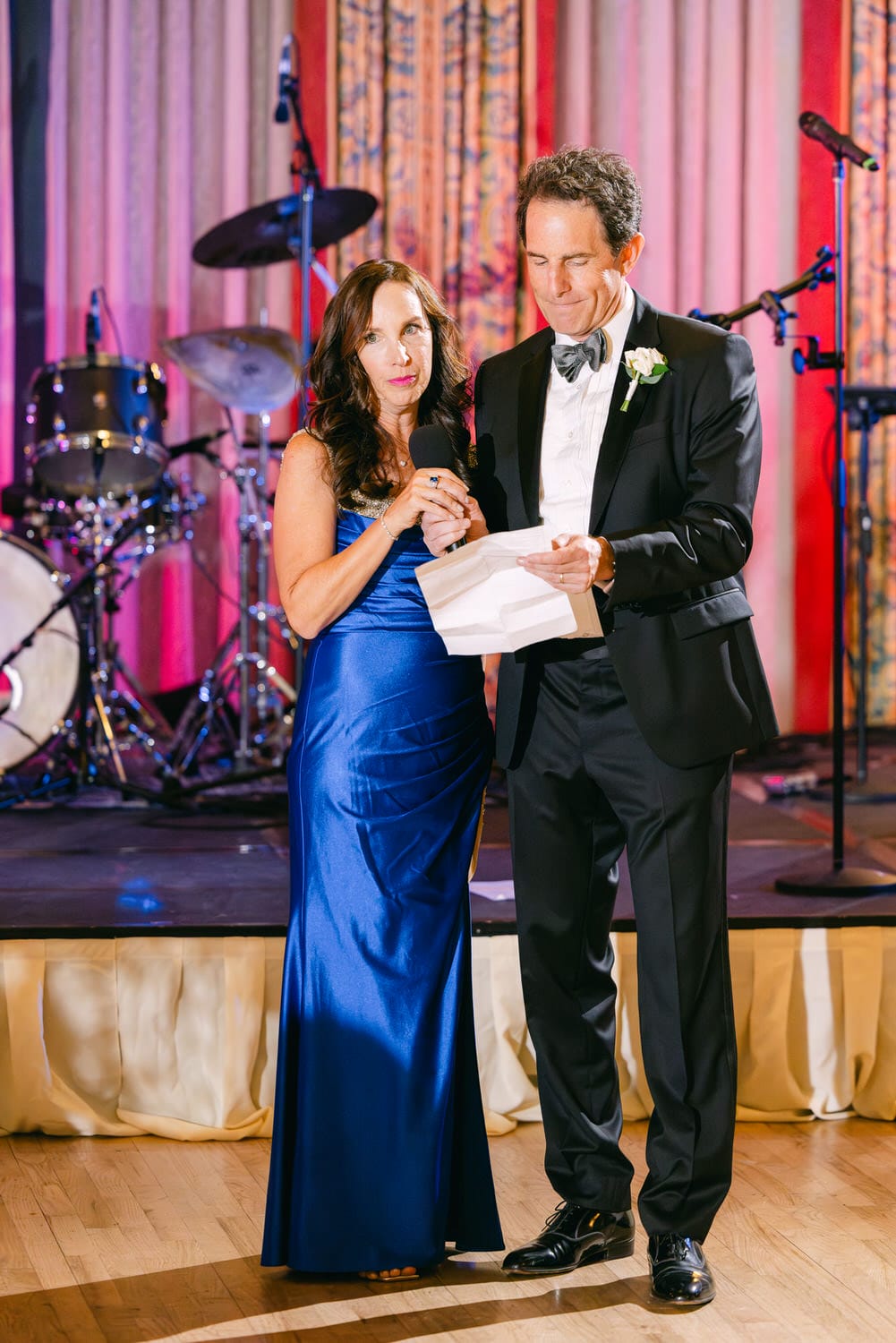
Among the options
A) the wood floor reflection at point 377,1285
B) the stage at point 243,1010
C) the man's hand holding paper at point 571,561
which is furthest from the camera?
the stage at point 243,1010

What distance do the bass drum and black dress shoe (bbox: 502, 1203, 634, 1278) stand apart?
3006 millimetres

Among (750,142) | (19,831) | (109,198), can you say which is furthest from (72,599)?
(750,142)

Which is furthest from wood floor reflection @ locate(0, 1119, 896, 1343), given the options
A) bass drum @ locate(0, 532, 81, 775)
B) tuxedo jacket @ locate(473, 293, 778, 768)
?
bass drum @ locate(0, 532, 81, 775)

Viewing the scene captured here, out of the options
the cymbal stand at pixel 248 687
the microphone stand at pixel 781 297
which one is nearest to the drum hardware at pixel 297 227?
the cymbal stand at pixel 248 687

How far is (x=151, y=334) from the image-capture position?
6164mm

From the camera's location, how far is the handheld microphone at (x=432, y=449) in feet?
7.39

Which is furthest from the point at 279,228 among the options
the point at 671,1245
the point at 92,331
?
the point at 671,1245

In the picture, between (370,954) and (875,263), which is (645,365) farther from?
(875,263)

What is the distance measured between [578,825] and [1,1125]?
1504 millimetres

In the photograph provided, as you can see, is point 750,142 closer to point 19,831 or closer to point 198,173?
point 198,173

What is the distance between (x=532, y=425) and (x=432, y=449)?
194 mm

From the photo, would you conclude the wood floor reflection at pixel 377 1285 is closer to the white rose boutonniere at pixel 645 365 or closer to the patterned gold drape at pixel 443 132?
the white rose boutonniere at pixel 645 365

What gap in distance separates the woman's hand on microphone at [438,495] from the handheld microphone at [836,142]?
63.6 inches

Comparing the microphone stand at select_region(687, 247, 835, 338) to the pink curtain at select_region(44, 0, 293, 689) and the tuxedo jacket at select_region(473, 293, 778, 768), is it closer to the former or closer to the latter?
the tuxedo jacket at select_region(473, 293, 778, 768)
